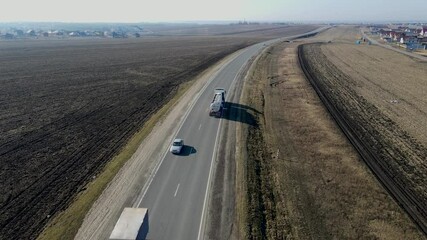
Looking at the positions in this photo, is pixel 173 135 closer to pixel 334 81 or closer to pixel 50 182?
pixel 50 182

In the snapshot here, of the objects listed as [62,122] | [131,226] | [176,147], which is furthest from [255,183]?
[62,122]

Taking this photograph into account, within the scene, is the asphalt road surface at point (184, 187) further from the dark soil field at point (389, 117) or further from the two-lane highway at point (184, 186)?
the dark soil field at point (389, 117)

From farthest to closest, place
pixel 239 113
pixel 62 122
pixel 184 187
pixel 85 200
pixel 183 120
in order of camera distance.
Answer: pixel 239 113
pixel 62 122
pixel 183 120
pixel 184 187
pixel 85 200

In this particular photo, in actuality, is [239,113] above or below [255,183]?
above

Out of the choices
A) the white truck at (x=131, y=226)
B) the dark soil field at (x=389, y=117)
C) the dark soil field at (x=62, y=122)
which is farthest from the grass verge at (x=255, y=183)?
the dark soil field at (x=62, y=122)

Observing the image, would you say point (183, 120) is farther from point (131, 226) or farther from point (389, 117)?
point (389, 117)

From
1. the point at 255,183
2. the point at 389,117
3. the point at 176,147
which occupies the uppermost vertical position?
the point at 176,147

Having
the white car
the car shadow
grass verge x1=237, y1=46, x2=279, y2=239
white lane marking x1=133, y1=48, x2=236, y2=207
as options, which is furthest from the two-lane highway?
grass verge x1=237, y1=46, x2=279, y2=239
